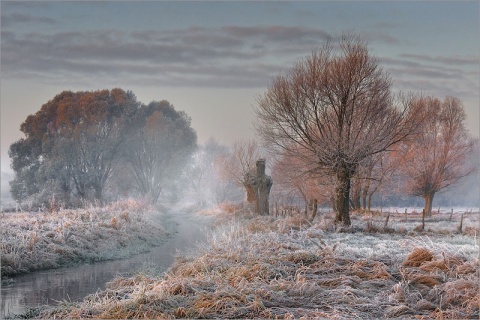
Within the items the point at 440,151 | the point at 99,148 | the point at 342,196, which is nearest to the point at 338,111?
the point at 342,196

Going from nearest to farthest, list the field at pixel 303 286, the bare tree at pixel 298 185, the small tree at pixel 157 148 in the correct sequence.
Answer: the field at pixel 303 286, the bare tree at pixel 298 185, the small tree at pixel 157 148

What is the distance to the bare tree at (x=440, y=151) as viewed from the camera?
32812 millimetres

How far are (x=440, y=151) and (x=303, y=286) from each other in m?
26.4

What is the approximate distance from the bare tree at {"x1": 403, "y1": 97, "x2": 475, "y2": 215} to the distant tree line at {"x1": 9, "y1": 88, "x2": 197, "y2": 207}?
566 inches

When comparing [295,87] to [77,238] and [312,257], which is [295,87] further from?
[312,257]

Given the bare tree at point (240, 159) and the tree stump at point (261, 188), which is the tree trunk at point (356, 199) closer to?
the tree stump at point (261, 188)

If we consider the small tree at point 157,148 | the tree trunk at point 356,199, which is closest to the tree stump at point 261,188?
the tree trunk at point 356,199

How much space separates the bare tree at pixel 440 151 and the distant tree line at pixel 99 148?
14.4 m

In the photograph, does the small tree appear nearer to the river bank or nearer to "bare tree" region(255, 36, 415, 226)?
the river bank

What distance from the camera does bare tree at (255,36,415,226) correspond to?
19391 millimetres

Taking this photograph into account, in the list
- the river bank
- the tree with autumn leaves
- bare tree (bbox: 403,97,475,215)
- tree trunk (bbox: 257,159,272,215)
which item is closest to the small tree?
tree trunk (bbox: 257,159,272,215)

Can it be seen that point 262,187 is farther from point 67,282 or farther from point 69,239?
point 67,282

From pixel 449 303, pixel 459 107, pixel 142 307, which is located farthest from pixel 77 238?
pixel 459 107

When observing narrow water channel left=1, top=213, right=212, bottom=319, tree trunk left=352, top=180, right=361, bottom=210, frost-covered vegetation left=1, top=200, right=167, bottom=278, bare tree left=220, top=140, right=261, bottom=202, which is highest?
bare tree left=220, top=140, right=261, bottom=202
